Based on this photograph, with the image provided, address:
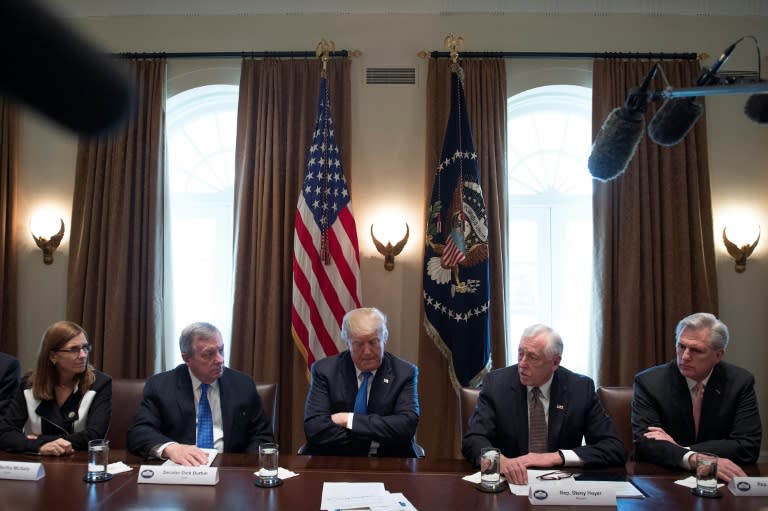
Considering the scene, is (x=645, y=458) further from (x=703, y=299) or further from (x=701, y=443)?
(x=703, y=299)

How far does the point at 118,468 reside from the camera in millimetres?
2521

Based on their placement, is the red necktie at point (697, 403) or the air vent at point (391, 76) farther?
the air vent at point (391, 76)

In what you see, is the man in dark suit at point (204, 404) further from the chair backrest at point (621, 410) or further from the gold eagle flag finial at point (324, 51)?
the gold eagle flag finial at point (324, 51)

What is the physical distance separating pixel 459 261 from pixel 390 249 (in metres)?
0.56

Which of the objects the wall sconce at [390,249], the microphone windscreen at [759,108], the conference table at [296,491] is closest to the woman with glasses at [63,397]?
the conference table at [296,491]

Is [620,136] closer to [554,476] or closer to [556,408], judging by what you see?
[554,476]

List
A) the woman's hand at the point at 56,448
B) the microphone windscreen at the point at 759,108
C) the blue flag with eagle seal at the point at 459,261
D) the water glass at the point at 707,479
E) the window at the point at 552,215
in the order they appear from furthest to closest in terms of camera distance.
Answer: the window at the point at 552,215 < the blue flag with eagle seal at the point at 459,261 < the woman's hand at the point at 56,448 < the water glass at the point at 707,479 < the microphone windscreen at the point at 759,108

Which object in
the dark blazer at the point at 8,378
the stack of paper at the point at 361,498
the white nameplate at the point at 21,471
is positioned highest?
the dark blazer at the point at 8,378

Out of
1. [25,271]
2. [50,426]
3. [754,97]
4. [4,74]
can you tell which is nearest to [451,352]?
[50,426]

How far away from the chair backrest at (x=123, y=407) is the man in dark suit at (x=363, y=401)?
3.03 ft

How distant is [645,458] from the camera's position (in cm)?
288

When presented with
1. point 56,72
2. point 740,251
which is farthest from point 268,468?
point 740,251

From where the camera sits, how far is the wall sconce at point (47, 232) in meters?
4.96

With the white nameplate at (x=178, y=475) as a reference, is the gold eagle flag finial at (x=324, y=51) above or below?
above
